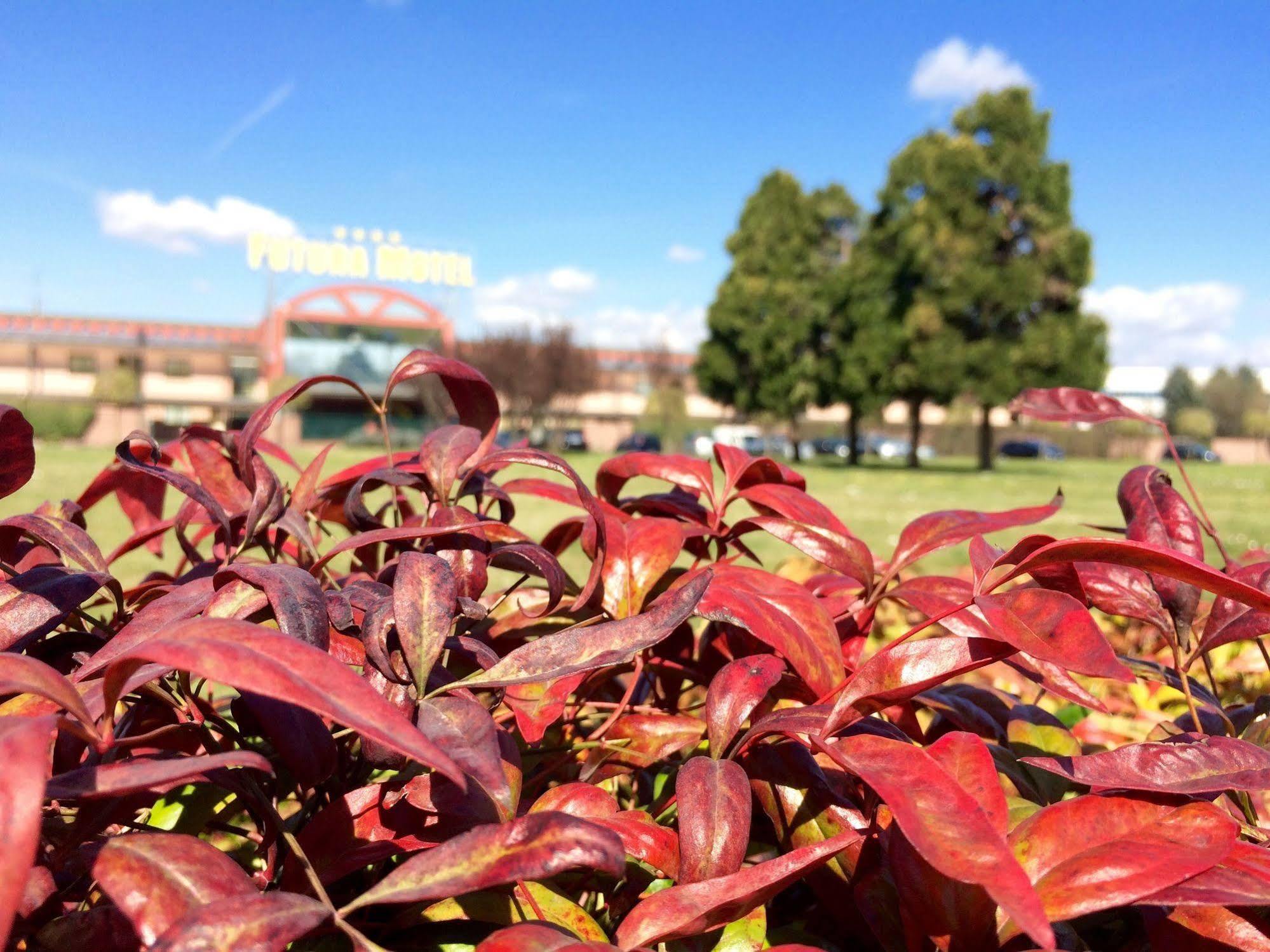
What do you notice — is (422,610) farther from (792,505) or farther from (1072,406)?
(1072,406)

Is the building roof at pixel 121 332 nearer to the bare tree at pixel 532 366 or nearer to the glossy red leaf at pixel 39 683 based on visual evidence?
the bare tree at pixel 532 366

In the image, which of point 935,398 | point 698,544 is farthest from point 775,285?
point 698,544

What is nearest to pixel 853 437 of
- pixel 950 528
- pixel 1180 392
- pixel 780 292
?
pixel 780 292

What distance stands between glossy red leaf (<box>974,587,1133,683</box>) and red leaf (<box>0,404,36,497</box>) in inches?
17.8

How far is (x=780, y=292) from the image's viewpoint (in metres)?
21.7

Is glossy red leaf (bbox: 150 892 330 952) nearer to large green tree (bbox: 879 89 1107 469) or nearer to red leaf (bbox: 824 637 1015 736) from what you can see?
red leaf (bbox: 824 637 1015 736)

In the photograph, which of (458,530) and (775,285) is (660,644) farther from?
(775,285)

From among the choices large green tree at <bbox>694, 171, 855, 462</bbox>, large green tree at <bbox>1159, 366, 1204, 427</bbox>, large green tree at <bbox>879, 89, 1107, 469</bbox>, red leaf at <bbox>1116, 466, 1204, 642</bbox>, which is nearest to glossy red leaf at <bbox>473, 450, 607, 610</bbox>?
red leaf at <bbox>1116, 466, 1204, 642</bbox>

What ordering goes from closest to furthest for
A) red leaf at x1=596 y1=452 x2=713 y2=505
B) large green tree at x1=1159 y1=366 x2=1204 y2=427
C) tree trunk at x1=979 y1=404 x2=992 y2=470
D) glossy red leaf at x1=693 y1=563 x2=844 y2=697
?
1. glossy red leaf at x1=693 y1=563 x2=844 y2=697
2. red leaf at x1=596 y1=452 x2=713 y2=505
3. tree trunk at x1=979 y1=404 x2=992 y2=470
4. large green tree at x1=1159 y1=366 x2=1204 y2=427

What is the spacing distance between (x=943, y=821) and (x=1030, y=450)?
37.3m

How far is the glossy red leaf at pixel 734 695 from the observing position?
17.3 inches

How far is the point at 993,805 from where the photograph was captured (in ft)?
1.24

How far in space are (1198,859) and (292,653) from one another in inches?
13.4

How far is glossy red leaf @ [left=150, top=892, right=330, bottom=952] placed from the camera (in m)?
0.30
